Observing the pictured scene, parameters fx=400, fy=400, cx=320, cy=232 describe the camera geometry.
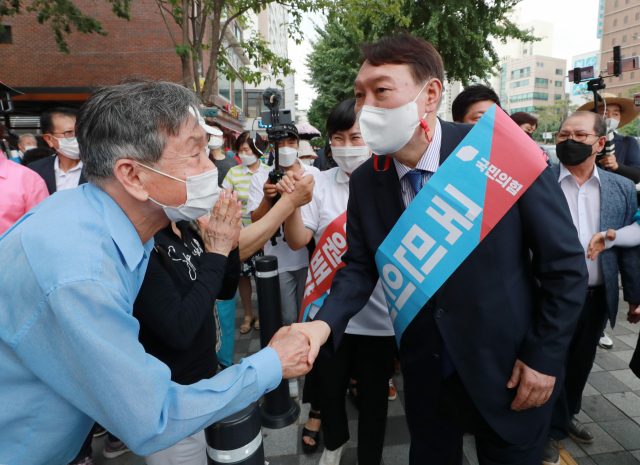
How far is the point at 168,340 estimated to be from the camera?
1.50 meters

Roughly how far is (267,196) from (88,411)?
6.66ft

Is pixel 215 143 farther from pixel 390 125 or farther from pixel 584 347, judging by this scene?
pixel 584 347

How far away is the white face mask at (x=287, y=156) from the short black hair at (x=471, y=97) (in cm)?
136

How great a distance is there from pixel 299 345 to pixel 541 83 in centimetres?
9692

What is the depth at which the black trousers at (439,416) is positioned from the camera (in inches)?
67.1

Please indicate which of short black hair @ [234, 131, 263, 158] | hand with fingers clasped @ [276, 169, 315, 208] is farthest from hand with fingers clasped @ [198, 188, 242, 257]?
short black hair @ [234, 131, 263, 158]

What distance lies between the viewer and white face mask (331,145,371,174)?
8.58 ft

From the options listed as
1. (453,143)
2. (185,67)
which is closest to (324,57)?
(185,67)

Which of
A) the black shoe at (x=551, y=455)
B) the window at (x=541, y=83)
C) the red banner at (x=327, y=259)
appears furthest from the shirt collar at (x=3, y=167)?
the window at (x=541, y=83)

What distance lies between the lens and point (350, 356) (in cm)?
248

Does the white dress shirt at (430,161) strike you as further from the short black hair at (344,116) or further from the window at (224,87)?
the window at (224,87)

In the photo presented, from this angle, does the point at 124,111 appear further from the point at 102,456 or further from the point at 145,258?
the point at 102,456

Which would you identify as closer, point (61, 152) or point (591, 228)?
point (591, 228)

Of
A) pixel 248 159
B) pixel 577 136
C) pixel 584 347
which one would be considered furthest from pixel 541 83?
pixel 584 347
